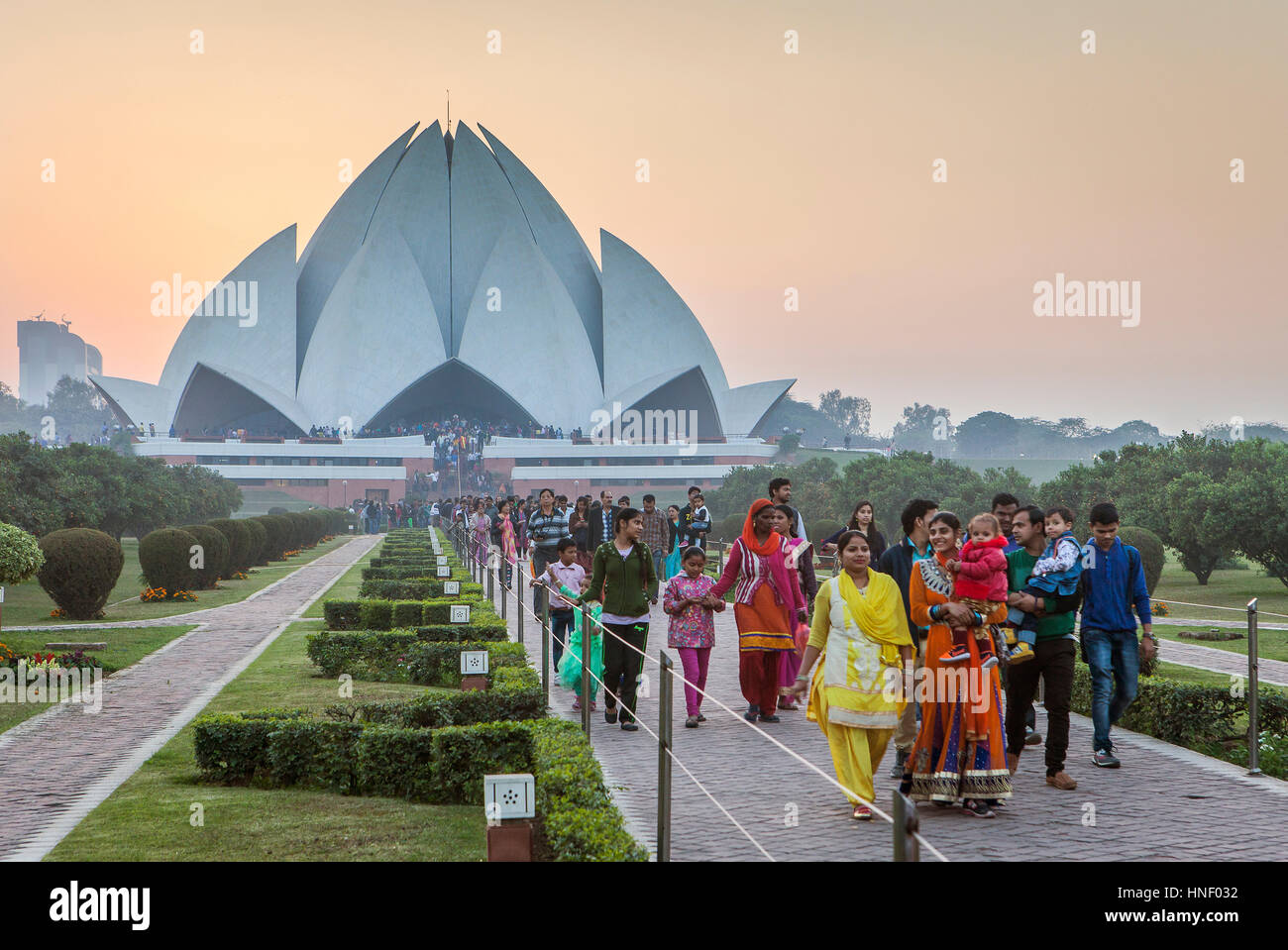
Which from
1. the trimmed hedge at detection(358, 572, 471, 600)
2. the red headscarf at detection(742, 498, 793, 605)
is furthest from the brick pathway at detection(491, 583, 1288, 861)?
the trimmed hedge at detection(358, 572, 471, 600)

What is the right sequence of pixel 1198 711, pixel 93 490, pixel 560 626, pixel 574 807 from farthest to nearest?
pixel 93 490, pixel 560 626, pixel 1198 711, pixel 574 807

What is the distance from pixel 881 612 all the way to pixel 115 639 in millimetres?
8873

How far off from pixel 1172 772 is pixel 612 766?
2475 mm

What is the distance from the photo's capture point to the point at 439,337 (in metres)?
60.3

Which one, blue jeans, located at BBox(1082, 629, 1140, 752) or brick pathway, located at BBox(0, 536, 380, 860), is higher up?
blue jeans, located at BBox(1082, 629, 1140, 752)

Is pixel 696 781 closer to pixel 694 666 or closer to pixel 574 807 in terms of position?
pixel 574 807

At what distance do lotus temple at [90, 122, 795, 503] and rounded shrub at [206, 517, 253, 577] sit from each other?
1391 inches

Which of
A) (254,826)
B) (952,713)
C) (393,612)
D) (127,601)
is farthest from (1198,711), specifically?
(127,601)

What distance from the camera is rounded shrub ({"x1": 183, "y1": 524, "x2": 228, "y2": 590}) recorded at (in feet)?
55.6

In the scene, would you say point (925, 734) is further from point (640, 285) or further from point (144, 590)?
point (640, 285)

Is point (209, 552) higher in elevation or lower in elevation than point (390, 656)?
higher

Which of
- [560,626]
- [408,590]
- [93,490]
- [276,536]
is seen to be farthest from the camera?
[276,536]

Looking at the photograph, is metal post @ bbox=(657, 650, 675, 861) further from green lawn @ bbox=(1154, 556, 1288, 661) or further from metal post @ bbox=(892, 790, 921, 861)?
green lawn @ bbox=(1154, 556, 1288, 661)
